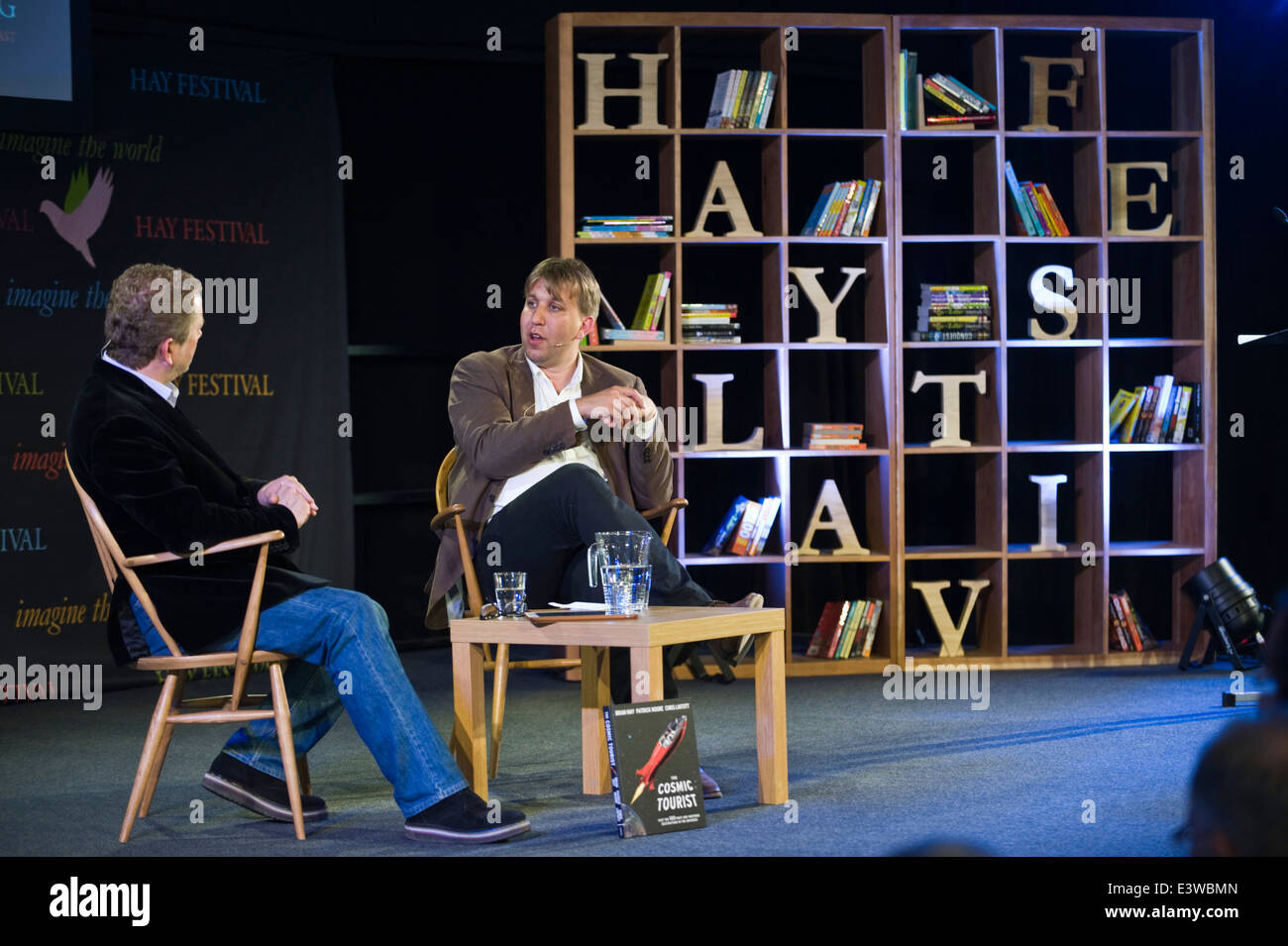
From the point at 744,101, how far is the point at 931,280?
1.34 metres

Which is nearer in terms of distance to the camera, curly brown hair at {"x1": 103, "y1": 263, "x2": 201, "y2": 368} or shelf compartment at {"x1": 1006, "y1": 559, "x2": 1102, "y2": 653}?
curly brown hair at {"x1": 103, "y1": 263, "x2": 201, "y2": 368}

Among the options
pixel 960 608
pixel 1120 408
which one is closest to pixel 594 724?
pixel 1120 408

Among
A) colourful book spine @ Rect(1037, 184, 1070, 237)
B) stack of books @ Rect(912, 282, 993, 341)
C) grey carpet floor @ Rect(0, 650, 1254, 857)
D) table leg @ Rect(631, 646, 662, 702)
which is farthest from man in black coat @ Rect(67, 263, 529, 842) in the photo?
colourful book spine @ Rect(1037, 184, 1070, 237)

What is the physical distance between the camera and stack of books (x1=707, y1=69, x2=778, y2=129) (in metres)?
5.35

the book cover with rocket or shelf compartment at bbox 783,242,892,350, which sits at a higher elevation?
shelf compartment at bbox 783,242,892,350

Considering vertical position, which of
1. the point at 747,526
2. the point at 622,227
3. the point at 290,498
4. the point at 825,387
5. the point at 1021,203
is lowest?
the point at 747,526

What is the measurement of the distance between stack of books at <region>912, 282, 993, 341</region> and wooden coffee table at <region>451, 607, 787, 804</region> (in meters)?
2.59

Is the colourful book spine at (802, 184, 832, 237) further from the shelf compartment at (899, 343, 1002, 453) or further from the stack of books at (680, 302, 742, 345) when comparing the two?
the shelf compartment at (899, 343, 1002, 453)

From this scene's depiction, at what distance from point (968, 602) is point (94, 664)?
3.39 metres

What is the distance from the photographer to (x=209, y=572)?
Answer: 2.94 metres

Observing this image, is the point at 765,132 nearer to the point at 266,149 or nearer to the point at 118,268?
the point at 266,149

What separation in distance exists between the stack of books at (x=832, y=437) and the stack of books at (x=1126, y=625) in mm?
1194

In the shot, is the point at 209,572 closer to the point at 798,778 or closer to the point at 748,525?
the point at 798,778

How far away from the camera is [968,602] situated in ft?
18.1
